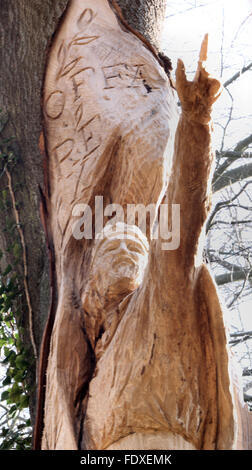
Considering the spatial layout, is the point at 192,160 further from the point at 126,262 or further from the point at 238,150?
the point at 238,150

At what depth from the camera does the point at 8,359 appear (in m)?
2.24

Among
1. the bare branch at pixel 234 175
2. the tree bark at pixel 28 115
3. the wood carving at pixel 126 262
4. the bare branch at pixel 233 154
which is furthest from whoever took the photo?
the bare branch at pixel 234 175

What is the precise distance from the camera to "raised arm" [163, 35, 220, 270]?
1104 millimetres

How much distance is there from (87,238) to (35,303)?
53 centimetres

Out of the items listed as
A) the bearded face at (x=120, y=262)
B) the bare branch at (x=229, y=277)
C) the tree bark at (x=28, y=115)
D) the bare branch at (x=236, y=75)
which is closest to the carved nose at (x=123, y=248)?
the bearded face at (x=120, y=262)

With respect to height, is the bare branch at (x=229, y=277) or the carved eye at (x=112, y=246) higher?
the bare branch at (x=229, y=277)

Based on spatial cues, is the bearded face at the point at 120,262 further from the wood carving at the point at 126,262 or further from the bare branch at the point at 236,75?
the bare branch at the point at 236,75

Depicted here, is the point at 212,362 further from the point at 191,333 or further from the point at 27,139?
the point at 27,139

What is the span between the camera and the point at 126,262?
5.16ft

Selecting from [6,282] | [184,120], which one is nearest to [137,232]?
[184,120]

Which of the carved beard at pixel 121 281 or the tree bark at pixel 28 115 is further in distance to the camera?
the tree bark at pixel 28 115

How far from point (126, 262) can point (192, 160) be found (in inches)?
17.3

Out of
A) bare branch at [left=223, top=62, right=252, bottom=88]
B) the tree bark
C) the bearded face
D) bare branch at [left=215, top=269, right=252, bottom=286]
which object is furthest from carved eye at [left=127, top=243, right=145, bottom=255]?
bare branch at [left=223, top=62, right=252, bottom=88]

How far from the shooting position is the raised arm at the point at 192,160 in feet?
3.62
